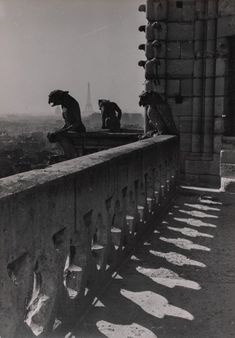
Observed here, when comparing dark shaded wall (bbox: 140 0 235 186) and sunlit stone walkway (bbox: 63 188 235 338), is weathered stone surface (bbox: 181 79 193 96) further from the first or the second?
sunlit stone walkway (bbox: 63 188 235 338)

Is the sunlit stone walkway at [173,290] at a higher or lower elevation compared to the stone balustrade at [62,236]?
lower

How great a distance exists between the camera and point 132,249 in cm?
489

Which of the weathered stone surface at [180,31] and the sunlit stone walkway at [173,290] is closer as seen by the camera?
the sunlit stone walkway at [173,290]

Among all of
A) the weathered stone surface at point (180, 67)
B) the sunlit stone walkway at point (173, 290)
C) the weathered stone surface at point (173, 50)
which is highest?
the weathered stone surface at point (173, 50)

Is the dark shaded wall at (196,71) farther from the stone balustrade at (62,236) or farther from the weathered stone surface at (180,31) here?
the stone balustrade at (62,236)

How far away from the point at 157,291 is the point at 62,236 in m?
1.19

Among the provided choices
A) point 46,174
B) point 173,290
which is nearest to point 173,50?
point 173,290

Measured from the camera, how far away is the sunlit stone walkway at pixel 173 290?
10.5 ft

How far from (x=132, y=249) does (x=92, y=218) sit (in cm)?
141

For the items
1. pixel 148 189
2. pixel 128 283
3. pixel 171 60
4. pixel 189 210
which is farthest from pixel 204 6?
pixel 128 283

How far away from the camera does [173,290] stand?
3.90 m

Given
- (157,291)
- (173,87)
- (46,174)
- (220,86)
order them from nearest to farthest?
(46,174) < (157,291) < (220,86) < (173,87)

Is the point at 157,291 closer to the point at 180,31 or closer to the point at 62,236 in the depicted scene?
the point at 62,236

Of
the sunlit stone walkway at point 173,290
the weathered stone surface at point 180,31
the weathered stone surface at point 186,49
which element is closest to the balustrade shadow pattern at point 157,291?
the sunlit stone walkway at point 173,290
